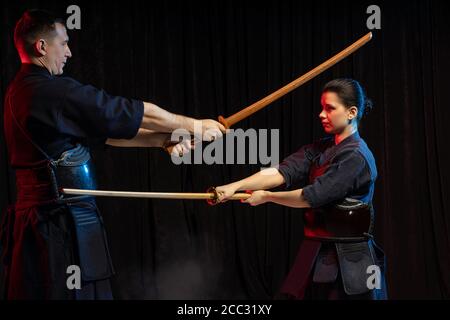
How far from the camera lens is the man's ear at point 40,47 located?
235 centimetres

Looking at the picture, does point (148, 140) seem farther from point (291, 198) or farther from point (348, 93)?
point (348, 93)

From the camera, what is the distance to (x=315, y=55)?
404 centimetres

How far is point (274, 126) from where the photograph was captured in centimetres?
409

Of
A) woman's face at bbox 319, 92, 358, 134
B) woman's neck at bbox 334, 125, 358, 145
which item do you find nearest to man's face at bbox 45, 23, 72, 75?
woman's face at bbox 319, 92, 358, 134

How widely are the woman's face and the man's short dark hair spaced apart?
1.26m

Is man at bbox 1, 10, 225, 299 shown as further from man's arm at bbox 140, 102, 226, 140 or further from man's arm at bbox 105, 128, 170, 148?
man's arm at bbox 105, 128, 170, 148

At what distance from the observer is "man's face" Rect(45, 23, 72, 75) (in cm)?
238

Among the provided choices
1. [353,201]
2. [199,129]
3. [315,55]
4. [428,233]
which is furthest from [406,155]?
[199,129]

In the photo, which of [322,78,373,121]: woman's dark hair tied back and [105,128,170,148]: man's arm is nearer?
[322,78,373,121]: woman's dark hair tied back

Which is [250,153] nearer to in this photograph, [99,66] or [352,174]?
[99,66]

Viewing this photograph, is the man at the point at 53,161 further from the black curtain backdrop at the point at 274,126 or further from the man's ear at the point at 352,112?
the black curtain backdrop at the point at 274,126

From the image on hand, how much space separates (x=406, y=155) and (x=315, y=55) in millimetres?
984

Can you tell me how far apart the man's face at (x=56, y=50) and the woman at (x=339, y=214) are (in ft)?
2.95

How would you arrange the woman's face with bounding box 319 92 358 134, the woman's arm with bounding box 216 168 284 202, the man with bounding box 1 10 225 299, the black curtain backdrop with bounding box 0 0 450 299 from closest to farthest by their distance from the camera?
the man with bounding box 1 10 225 299, the woman's face with bounding box 319 92 358 134, the woman's arm with bounding box 216 168 284 202, the black curtain backdrop with bounding box 0 0 450 299
